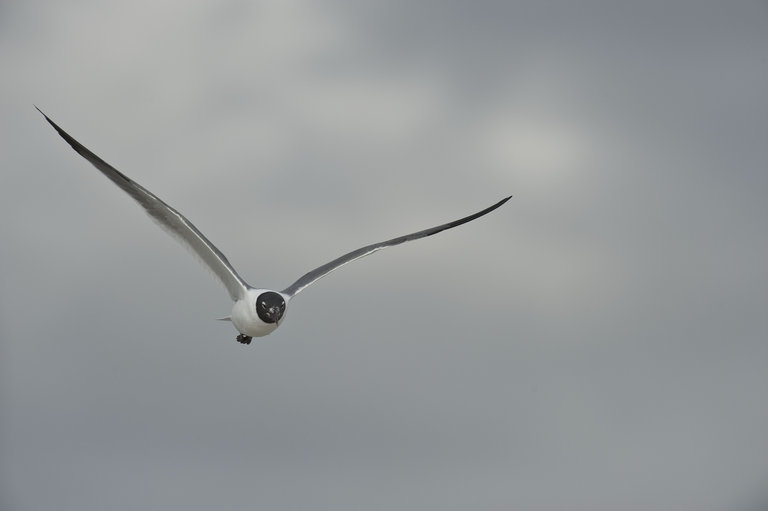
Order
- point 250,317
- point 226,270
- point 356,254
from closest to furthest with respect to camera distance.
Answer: point 250,317 → point 226,270 → point 356,254

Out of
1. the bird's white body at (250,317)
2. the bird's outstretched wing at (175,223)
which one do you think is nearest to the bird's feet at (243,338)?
the bird's white body at (250,317)

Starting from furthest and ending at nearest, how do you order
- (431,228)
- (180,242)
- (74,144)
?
(431,228), (180,242), (74,144)

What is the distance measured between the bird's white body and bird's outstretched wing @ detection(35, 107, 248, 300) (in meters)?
0.36

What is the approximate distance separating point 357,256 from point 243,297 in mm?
3372

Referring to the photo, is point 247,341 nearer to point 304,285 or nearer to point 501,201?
point 304,285

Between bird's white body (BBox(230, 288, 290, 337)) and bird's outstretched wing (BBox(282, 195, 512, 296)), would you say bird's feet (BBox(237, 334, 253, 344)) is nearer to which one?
bird's white body (BBox(230, 288, 290, 337))

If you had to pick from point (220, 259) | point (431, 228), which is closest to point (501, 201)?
point (431, 228)

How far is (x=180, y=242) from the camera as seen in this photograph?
26.6 metres

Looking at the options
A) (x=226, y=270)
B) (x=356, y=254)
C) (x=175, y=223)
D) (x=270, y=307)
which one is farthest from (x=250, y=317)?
(x=356, y=254)

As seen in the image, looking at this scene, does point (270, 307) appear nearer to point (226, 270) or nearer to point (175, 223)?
point (226, 270)

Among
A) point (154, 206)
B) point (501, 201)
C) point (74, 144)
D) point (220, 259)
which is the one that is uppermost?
point (74, 144)

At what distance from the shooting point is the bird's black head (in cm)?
2597

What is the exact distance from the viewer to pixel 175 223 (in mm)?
26078

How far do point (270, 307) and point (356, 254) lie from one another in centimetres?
391
